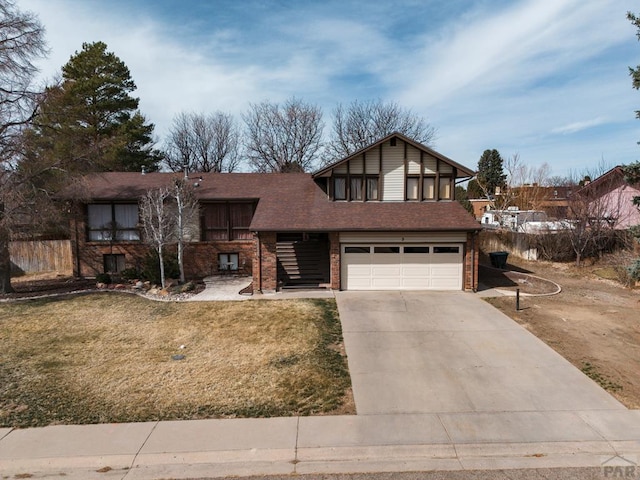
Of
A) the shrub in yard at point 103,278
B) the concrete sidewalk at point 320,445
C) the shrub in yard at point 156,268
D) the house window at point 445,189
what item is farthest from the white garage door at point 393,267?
the shrub in yard at point 103,278

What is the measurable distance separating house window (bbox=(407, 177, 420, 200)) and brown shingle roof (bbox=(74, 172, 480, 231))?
1.42ft

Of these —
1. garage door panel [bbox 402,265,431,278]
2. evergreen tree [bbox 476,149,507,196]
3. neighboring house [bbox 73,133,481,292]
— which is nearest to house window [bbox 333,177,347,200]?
neighboring house [bbox 73,133,481,292]

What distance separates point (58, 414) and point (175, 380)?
1.97 metres

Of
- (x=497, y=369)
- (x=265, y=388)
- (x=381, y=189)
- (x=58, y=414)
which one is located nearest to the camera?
(x=58, y=414)

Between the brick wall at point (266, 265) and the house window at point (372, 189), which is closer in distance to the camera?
the brick wall at point (266, 265)

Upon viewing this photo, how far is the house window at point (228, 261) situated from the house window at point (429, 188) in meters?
9.75

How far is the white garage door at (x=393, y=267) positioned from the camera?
15.9m

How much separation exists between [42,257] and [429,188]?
20.6 meters

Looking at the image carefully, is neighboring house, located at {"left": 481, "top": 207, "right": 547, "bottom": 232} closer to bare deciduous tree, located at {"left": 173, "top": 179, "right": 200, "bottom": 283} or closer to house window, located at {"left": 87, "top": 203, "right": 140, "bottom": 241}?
bare deciduous tree, located at {"left": 173, "top": 179, "right": 200, "bottom": 283}

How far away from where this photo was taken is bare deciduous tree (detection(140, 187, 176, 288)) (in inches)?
620

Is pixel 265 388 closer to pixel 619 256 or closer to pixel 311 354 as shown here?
pixel 311 354

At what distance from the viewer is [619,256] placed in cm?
1833

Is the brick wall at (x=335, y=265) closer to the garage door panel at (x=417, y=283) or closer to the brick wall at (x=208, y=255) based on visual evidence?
the garage door panel at (x=417, y=283)

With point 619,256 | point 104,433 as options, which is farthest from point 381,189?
point 104,433
